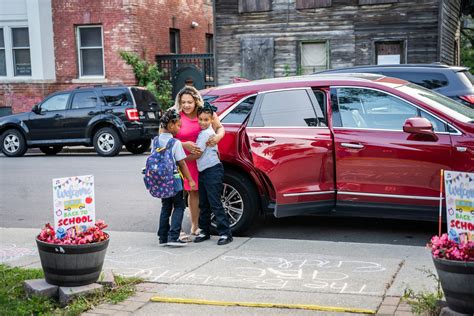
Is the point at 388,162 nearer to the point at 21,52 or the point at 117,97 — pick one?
the point at 117,97

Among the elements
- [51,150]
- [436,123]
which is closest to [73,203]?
[436,123]

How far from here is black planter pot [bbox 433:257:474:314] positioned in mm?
4391

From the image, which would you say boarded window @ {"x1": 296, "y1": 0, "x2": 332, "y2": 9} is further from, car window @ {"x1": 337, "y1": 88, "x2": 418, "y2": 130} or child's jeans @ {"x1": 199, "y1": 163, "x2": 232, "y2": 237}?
child's jeans @ {"x1": 199, "y1": 163, "x2": 232, "y2": 237}

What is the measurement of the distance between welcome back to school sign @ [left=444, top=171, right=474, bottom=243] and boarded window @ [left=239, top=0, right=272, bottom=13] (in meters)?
18.3

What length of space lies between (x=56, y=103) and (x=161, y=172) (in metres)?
12.0

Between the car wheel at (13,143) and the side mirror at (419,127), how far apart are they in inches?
A: 548

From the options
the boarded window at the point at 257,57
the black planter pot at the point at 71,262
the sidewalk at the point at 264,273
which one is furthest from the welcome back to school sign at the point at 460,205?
the boarded window at the point at 257,57

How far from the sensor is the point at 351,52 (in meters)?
21.6

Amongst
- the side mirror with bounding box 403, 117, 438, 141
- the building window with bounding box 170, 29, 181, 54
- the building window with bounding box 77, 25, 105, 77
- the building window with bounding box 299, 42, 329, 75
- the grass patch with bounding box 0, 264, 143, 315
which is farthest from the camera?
the building window with bounding box 170, 29, 181, 54

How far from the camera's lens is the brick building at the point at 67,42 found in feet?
76.1

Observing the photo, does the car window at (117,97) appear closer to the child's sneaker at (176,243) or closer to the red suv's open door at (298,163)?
the red suv's open door at (298,163)

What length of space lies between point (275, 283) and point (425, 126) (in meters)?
2.40

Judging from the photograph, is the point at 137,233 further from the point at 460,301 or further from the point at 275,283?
the point at 460,301

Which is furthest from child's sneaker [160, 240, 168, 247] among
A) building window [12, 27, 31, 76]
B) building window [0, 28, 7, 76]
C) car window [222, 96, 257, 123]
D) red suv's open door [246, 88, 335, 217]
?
building window [0, 28, 7, 76]
